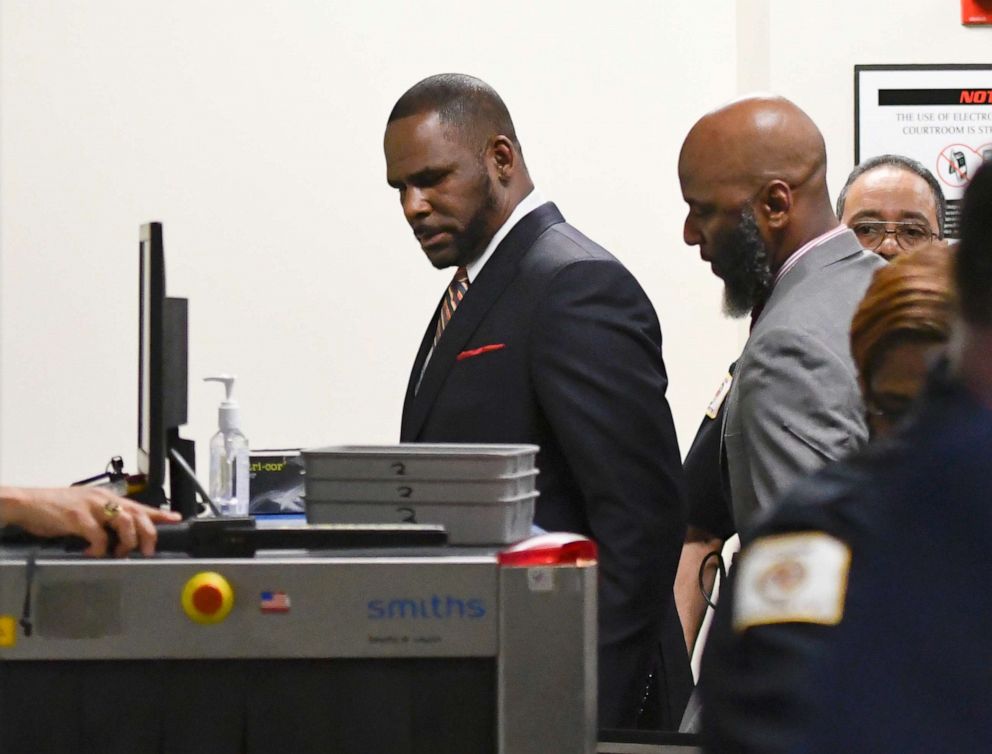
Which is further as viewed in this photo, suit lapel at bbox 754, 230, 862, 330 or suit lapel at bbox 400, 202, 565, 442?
suit lapel at bbox 400, 202, 565, 442

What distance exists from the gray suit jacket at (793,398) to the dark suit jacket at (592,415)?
0.13 meters

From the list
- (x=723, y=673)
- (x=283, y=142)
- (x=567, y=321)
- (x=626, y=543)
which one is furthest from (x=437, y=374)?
(x=283, y=142)

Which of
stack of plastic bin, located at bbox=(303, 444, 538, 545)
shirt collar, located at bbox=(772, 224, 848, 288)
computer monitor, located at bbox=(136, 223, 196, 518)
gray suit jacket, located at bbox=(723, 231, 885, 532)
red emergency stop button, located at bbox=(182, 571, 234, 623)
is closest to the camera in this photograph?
red emergency stop button, located at bbox=(182, 571, 234, 623)

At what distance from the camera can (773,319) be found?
1780mm

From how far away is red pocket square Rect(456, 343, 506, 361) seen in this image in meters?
1.96

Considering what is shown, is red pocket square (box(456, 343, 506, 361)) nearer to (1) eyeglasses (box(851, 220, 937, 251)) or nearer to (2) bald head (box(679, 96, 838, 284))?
(2) bald head (box(679, 96, 838, 284))

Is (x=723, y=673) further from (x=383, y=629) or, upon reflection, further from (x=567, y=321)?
(x=567, y=321)

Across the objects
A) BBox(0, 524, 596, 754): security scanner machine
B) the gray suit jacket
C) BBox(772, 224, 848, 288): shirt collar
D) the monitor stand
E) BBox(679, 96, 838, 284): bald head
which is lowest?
BBox(0, 524, 596, 754): security scanner machine

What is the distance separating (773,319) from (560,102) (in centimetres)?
195

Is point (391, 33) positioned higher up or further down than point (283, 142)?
higher up

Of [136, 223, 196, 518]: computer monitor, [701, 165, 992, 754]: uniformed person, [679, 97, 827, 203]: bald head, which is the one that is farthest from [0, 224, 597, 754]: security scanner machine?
[679, 97, 827, 203]: bald head

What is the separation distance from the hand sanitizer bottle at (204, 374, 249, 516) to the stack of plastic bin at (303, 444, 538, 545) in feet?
2.33

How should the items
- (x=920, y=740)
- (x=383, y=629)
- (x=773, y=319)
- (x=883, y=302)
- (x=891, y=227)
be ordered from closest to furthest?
(x=920, y=740) < (x=383, y=629) < (x=883, y=302) < (x=773, y=319) < (x=891, y=227)

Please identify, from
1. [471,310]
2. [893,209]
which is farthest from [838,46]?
[471,310]
